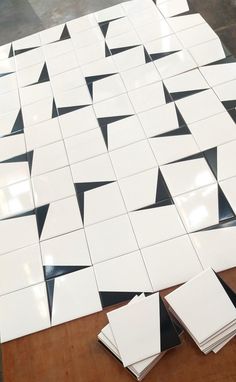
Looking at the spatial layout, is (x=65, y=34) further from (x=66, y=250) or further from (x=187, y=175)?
(x=66, y=250)

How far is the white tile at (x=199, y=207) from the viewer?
2.34 metres

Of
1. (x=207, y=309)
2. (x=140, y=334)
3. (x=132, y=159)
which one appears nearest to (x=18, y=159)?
(x=132, y=159)

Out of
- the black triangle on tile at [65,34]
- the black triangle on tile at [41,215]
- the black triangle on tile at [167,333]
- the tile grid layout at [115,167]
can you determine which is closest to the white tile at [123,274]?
the tile grid layout at [115,167]

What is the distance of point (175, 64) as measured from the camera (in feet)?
11.3

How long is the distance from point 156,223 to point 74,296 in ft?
2.35

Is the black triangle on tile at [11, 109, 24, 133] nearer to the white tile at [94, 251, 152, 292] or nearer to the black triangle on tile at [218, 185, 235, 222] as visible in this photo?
the white tile at [94, 251, 152, 292]

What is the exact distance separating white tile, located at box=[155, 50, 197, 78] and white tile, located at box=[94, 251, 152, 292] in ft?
6.23

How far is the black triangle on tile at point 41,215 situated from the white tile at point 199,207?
0.99m

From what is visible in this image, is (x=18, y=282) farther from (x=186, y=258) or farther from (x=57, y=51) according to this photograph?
(x=57, y=51)

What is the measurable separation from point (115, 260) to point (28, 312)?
634mm

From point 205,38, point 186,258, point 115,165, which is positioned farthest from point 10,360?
point 205,38

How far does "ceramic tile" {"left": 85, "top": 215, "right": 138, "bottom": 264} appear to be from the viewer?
236 cm

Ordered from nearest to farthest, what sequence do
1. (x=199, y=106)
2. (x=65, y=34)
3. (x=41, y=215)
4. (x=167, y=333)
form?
(x=167, y=333) < (x=41, y=215) < (x=199, y=106) < (x=65, y=34)

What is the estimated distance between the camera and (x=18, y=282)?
2.41m
